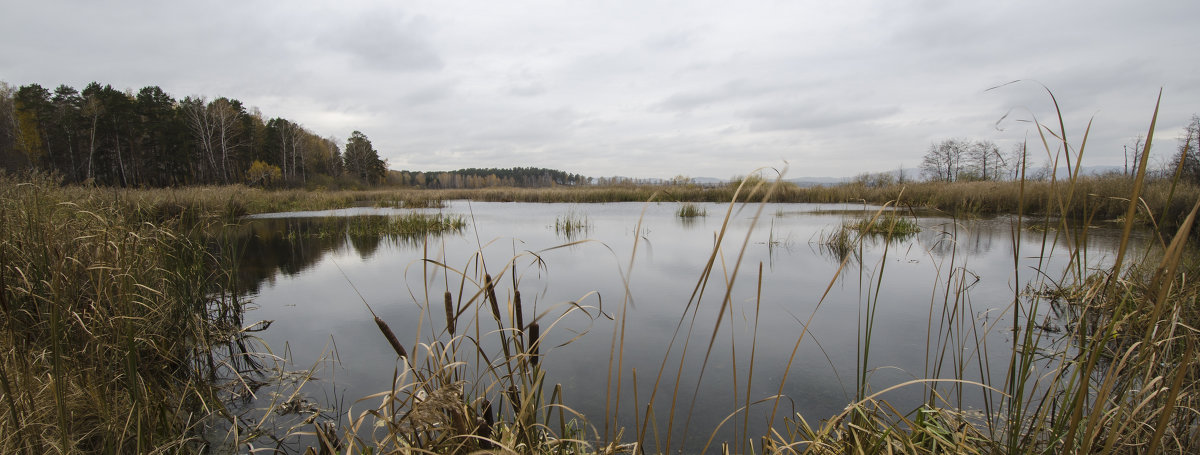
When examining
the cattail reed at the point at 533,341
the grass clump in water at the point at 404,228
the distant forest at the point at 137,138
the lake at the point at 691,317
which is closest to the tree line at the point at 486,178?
the distant forest at the point at 137,138

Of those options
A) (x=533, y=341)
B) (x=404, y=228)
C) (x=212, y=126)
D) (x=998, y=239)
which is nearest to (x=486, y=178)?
(x=212, y=126)

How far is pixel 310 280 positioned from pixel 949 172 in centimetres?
4674

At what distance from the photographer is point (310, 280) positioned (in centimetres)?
699

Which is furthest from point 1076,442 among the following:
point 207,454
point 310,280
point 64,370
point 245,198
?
point 245,198

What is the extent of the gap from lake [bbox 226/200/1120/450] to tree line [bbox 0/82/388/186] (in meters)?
28.4

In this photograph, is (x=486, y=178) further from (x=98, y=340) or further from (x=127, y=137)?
(x=98, y=340)

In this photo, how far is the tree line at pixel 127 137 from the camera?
3039 centimetres

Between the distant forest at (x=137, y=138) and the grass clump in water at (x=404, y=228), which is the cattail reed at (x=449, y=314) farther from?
the distant forest at (x=137, y=138)

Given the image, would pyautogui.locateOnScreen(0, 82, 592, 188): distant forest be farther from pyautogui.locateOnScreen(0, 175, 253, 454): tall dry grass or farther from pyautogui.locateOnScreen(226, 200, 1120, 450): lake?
pyautogui.locateOnScreen(0, 175, 253, 454): tall dry grass

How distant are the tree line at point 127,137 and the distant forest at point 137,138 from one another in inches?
2.3

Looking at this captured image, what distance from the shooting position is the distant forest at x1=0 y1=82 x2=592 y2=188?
3042 centimetres

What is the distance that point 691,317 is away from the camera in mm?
5293

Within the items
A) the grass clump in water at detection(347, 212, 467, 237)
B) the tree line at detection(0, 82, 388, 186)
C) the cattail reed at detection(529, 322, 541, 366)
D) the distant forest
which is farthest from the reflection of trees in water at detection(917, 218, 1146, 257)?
the tree line at detection(0, 82, 388, 186)

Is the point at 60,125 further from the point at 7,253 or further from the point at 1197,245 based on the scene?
the point at 1197,245
